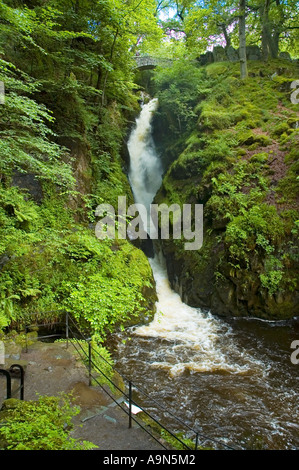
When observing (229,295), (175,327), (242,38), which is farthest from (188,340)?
(242,38)

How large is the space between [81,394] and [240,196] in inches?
358

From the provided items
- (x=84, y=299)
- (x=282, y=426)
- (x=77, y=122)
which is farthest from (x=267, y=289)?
(x=77, y=122)

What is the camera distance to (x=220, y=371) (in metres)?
6.94

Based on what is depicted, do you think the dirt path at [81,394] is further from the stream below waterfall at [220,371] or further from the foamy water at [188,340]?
the foamy water at [188,340]

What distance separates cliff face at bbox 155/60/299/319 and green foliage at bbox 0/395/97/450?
24.4 ft

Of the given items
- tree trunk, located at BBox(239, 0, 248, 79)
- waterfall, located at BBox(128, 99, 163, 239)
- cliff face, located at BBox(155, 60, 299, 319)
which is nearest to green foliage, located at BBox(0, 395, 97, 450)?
cliff face, located at BBox(155, 60, 299, 319)

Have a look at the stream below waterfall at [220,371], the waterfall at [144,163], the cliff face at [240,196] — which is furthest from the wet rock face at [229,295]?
the waterfall at [144,163]

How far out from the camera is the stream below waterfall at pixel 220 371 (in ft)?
17.5

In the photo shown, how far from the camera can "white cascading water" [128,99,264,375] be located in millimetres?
7246

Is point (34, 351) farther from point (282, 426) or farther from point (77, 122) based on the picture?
point (77, 122)

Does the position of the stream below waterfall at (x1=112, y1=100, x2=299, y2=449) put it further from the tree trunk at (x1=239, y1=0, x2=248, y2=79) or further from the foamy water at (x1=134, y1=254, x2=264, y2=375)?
the tree trunk at (x1=239, y1=0, x2=248, y2=79)

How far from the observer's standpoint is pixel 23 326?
6.79 metres

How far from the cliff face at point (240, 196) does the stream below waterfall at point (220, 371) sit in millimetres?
937
